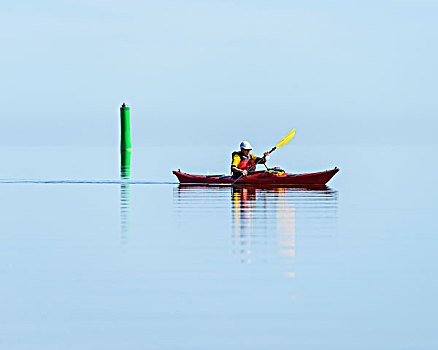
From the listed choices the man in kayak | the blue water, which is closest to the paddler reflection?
the blue water

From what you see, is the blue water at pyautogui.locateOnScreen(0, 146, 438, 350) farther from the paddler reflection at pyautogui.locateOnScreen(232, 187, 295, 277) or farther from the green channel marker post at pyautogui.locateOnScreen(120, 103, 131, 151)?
the green channel marker post at pyautogui.locateOnScreen(120, 103, 131, 151)

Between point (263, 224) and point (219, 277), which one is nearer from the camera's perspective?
point (219, 277)

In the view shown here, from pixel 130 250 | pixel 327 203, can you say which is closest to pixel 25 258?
pixel 130 250

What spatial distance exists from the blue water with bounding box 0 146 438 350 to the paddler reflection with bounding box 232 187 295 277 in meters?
0.05

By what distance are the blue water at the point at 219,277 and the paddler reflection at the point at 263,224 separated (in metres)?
0.05

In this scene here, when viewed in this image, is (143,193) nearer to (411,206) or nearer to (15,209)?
(15,209)

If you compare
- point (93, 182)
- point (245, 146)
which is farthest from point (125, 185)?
point (245, 146)

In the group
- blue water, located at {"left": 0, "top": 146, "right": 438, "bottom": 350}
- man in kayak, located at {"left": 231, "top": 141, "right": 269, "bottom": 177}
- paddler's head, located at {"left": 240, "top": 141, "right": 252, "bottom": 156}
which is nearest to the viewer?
blue water, located at {"left": 0, "top": 146, "right": 438, "bottom": 350}

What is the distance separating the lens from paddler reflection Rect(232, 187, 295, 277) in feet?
45.4

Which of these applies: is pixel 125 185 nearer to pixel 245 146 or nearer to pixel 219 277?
pixel 245 146

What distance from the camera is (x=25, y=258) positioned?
43.6 ft

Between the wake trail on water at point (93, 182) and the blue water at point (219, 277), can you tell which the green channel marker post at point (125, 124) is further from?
the blue water at point (219, 277)

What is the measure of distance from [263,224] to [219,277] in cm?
613

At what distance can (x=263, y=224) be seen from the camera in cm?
1748
